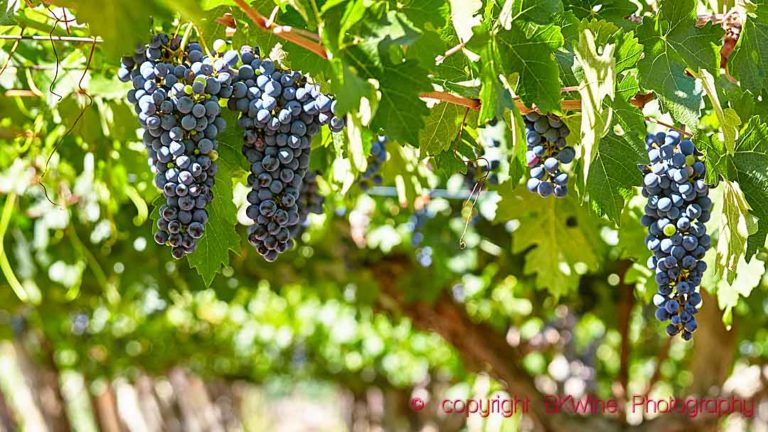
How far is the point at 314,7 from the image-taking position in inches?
61.7

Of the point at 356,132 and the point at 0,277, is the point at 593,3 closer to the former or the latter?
the point at 356,132

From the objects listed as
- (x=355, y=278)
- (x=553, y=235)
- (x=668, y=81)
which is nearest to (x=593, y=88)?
(x=668, y=81)

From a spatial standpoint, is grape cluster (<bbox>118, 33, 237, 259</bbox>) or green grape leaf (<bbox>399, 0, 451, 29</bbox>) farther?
grape cluster (<bbox>118, 33, 237, 259</bbox>)

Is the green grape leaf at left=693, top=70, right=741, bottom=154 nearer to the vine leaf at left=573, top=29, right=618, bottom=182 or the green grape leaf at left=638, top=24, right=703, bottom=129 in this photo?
the green grape leaf at left=638, top=24, right=703, bottom=129

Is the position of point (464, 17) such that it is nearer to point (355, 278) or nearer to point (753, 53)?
point (753, 53)

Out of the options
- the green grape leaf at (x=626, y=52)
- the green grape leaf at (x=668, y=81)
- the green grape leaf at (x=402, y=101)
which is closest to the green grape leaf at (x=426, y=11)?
the green grape leaf at (x=402, y=101)

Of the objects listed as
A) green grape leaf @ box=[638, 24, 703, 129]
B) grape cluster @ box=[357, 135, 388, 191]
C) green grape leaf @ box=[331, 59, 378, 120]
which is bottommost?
grape cluster @ box=[357, 135, 388, 191]

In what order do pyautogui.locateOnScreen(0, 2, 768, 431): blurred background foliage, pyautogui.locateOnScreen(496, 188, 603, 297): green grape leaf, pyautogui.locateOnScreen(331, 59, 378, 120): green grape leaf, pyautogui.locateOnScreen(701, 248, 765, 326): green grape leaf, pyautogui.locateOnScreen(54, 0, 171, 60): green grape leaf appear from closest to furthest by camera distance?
pyautogui.locateOnScreen(54, 0, 171, 60): green grape leaf < pyautogui.locateOnScreen(331, 59, 378, 120): green grape leaf < pyautogui.locateOnScreen(701, 248, 765, 326): green grape leaf < pyautogui.locateOnScreen(0, 2, 768, 431): blurred background foliage < pyautogui.locateOnScreen(496, 188, 603, 297): green grape leaf

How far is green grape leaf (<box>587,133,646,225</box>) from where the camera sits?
1.93 m

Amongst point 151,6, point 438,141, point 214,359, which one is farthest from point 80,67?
point 214,359

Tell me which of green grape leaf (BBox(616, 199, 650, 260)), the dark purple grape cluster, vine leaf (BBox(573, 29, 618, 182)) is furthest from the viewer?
the dark purple grape cluster

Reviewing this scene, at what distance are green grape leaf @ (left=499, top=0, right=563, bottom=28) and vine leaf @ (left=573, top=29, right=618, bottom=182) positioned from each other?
8cm

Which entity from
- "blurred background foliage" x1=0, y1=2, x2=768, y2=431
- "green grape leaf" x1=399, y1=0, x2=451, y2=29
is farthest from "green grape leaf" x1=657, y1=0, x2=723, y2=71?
"green grape leaf" x1=399, y1=0, x2=451, y2=29

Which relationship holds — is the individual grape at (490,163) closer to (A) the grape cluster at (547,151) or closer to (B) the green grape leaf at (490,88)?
(A) the grape cluster at (547,151)
